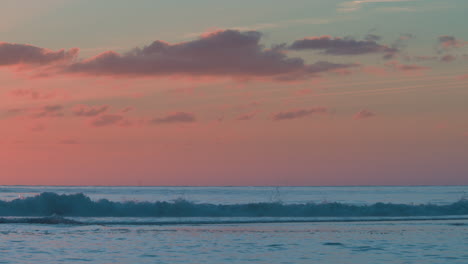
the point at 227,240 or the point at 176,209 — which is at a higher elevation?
the point at 176,209

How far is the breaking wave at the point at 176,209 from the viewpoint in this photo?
3941 cm

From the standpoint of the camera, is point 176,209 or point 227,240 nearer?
point 227,240

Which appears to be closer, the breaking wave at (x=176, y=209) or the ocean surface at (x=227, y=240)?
the ocean surface at (x=227, y=240)

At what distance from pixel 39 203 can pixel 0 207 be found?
2.30 metres

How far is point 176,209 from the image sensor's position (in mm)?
39938

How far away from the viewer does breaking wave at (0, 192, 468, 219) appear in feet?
129

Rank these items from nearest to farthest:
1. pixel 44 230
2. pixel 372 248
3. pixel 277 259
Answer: pixel 277 259
pixel 372 248
pixel 44 230

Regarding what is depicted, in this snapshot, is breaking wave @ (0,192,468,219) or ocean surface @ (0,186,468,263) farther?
breaking wave @ (0,192,468,219)

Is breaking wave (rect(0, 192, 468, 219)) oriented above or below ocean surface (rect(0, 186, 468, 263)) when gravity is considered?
above

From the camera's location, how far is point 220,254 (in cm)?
1916

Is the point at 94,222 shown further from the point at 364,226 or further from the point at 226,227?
the point at 364,226

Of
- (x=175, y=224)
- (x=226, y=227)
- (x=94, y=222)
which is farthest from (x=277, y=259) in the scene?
(x=94, y=222)

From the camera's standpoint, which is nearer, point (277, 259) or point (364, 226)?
point (277, 259)

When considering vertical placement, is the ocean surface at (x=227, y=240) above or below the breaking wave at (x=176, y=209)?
below
